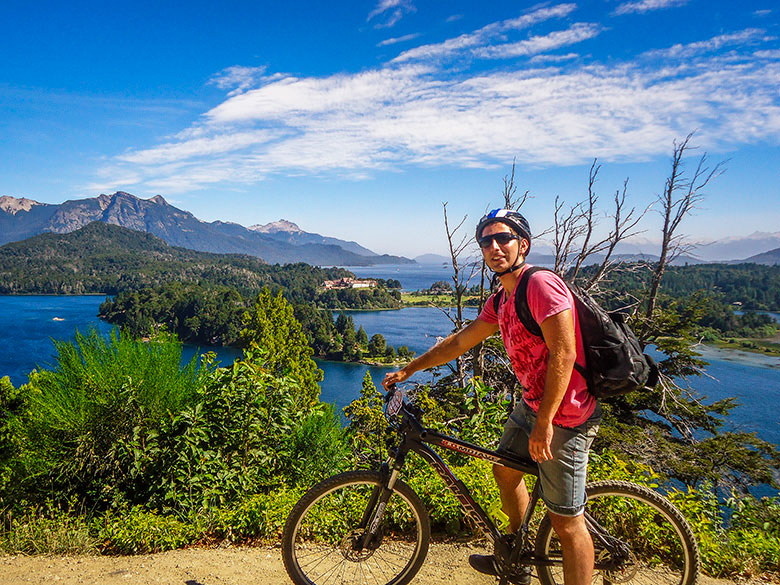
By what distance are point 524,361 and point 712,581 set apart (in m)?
1.76

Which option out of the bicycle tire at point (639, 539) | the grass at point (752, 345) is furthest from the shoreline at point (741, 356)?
the bicycle tire at point (639, 539)

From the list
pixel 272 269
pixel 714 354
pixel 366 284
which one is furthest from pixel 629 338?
pixel 272 269

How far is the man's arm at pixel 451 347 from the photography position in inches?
89.1

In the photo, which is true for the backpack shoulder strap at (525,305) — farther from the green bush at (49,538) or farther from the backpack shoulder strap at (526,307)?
the green bush at (49,538)

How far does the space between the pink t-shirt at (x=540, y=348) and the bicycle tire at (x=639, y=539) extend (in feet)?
1.81

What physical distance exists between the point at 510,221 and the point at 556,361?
60cm

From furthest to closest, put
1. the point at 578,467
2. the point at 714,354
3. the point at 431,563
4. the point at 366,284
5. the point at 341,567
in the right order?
the point at 366,284, the point at 714,354, the point at 431,563, the point at 341,567, the point at 578,467

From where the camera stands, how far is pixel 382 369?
50.6 metres

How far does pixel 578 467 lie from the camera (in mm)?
1896

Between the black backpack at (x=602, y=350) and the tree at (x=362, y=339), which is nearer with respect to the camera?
the black backpack at (x=602, y=350)

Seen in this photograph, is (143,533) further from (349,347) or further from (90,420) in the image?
(349,347)

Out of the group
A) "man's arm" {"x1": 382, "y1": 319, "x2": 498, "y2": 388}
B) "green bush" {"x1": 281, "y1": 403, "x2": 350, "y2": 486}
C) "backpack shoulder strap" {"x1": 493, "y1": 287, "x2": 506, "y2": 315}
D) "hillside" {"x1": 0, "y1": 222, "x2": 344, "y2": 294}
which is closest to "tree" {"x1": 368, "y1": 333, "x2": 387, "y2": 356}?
"green bush" {"x1": 281, "y1": 403, "x2": 350, "y2": 486}

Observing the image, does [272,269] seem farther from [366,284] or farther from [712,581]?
[712,581]

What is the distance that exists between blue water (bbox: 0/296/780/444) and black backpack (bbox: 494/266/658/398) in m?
2.95
